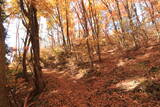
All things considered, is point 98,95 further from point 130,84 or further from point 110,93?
point 130,84

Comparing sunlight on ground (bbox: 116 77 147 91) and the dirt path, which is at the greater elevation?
sunlight on ground (bbox: 116 77 147 91)

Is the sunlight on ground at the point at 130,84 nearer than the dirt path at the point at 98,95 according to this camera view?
No

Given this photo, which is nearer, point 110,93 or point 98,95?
point 110,93

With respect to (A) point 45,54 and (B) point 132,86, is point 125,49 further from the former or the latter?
(A) point 45,54

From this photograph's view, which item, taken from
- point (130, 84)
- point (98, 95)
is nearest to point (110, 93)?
point (98, 95)

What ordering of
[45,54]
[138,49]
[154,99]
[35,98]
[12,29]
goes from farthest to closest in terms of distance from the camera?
[45,54], [138,49], [12,29], [35,98], [154,99]

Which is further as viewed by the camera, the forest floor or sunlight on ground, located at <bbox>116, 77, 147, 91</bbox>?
Result: sunlight on ground, located at <bbox>116, 77, 147, 91</bbox>

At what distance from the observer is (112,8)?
19.6m

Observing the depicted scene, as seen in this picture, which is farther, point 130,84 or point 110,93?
point 130,84

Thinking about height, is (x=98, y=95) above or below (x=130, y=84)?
below

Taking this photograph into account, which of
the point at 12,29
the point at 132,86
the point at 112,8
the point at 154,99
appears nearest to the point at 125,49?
the point at 112,8

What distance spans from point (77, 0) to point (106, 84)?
38.3 ft

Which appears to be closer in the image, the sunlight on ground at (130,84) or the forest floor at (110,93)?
the forest floor at (110,93)

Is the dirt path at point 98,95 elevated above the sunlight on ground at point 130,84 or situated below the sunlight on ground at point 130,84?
below
